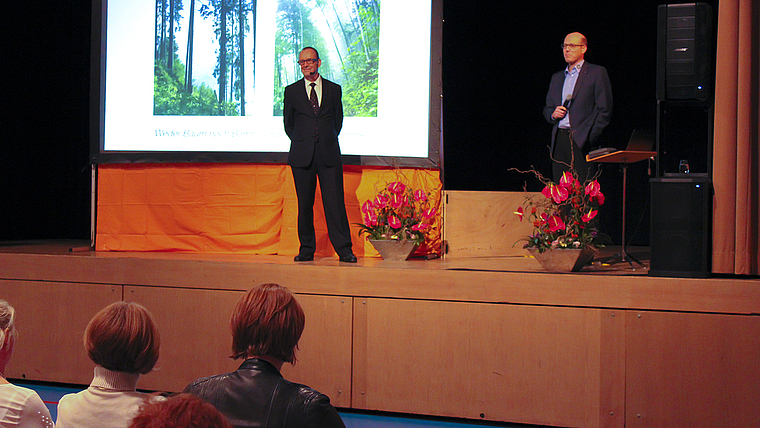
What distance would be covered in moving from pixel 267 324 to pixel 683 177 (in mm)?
2339

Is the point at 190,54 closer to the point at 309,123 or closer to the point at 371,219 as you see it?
the point at 309,123

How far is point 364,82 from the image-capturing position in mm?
4453

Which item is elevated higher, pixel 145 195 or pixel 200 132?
pixel 200 132

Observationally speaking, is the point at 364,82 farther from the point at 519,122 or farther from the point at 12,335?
the point at 12,335

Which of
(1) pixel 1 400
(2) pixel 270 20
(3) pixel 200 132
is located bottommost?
(1) pixel 1 400

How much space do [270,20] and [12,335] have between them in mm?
3347

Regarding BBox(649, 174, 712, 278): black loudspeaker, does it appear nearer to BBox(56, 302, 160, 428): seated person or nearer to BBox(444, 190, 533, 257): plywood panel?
BBox(444, 190, 533, 257): plywood panel

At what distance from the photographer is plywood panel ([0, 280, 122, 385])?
3.71 meters

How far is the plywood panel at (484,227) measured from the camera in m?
4.32

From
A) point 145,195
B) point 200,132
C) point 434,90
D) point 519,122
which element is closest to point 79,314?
point 145,195

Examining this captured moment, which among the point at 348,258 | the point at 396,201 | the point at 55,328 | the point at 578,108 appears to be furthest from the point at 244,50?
the point at 578,108

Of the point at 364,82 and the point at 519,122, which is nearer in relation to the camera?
the point at 364,82

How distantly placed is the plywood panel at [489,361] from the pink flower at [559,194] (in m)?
0.57

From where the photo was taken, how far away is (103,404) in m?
1.46
